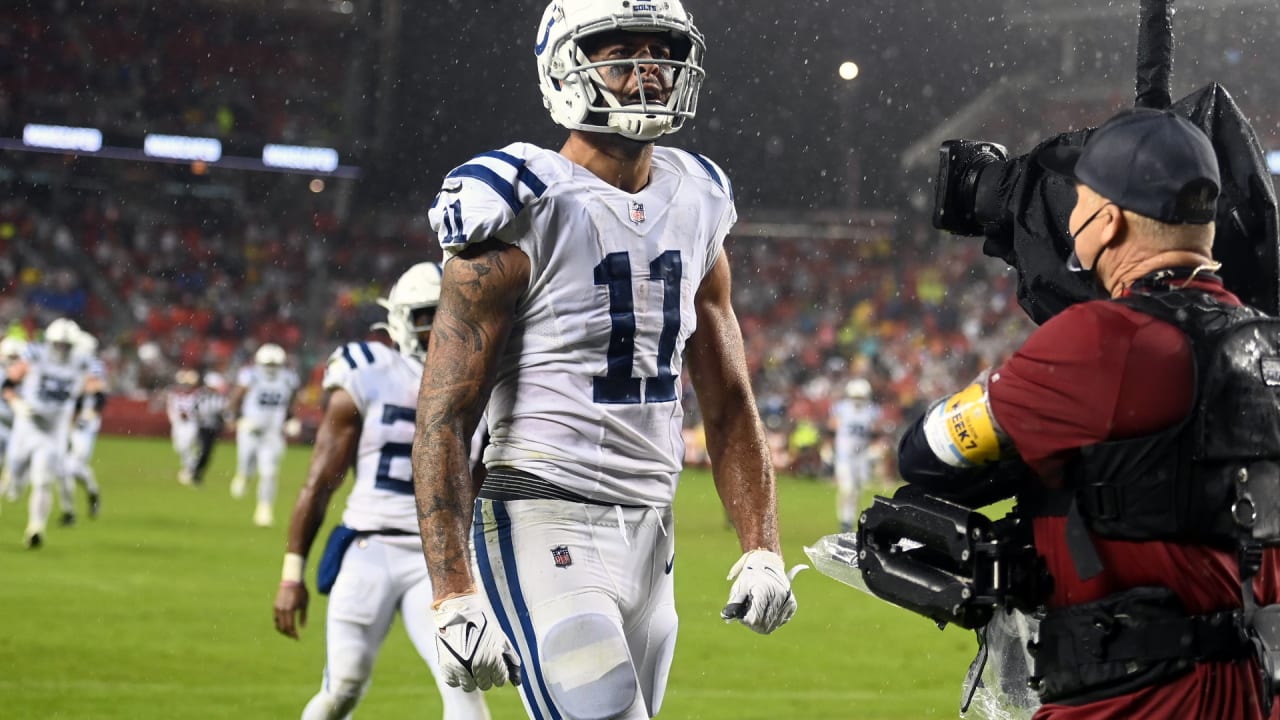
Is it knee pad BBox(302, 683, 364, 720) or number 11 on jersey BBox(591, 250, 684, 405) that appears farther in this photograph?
knee pad BBox(302, 683, 364, 720)

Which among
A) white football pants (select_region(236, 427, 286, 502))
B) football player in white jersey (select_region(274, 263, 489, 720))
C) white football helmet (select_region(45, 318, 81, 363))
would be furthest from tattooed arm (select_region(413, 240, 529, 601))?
white football pants (select_region(236, 427, 286, 502))

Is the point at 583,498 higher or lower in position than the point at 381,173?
lower

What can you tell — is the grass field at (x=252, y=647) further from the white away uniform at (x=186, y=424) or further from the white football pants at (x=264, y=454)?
the white away uniform at (x=186, y=424)

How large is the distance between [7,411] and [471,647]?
15.4 meters

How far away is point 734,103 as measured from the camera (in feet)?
84.3

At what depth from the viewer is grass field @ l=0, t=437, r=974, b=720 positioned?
7.22 m

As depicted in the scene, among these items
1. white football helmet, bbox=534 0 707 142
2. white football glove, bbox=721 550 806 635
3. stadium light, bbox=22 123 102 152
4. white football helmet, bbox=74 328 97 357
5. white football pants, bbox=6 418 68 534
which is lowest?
white football pants, bbox=6 418 68 534

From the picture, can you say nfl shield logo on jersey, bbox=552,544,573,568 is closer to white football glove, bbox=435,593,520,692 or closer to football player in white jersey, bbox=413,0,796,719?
football player in white jersey, bbox=413,0,796,719

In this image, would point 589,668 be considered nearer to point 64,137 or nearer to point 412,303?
point 412,303

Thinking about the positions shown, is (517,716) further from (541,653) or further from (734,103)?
(734,103)

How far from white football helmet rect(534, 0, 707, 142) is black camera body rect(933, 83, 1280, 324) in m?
0.61

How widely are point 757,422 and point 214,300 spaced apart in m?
30.4

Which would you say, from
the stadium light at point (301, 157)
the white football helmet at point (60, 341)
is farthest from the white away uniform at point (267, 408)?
the stadium light at point (301, 157)

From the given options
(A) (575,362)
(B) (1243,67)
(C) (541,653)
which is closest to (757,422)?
(A) (575,362)
